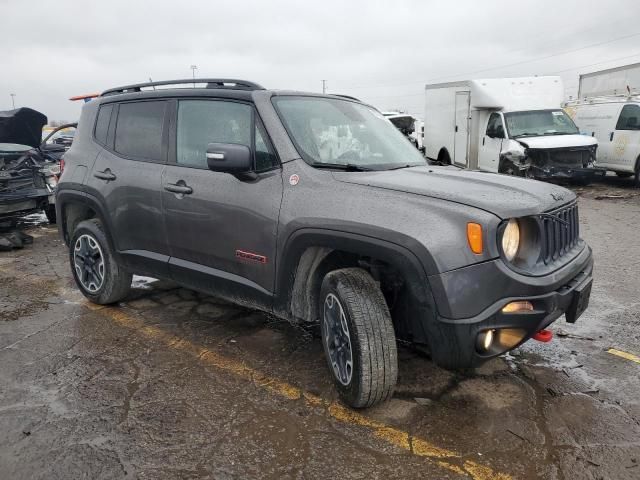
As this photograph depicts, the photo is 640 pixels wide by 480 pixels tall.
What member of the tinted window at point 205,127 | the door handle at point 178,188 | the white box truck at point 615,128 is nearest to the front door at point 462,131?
the white box truck at point 615,128

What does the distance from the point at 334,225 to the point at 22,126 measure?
860 centimetres

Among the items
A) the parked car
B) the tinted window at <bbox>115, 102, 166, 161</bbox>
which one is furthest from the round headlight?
the parked car

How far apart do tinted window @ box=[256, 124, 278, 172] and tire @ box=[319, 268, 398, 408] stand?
31.7 inches

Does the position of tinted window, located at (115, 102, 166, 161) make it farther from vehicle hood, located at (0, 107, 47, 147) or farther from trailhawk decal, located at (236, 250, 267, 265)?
vehicle hood, located at (0, 107, 47, 147)

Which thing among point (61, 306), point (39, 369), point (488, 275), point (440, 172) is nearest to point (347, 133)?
point (440, 172)

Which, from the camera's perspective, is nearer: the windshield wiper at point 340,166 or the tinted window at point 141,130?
the windshield wiper at point 340,166

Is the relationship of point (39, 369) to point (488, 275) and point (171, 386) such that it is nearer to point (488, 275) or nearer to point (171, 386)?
point (171, 386)

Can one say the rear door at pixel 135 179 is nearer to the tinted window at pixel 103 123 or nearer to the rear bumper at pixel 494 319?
the tinted window at pixel 103 123

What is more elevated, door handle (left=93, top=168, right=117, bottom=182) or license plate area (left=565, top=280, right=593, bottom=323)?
door handle (left=93, top=168, right=117, bottom=182)

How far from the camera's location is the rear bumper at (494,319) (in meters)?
2.46

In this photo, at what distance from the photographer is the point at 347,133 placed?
355cm

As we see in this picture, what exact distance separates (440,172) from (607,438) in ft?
5.65

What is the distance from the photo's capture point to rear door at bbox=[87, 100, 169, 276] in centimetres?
387

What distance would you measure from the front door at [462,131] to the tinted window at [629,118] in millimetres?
3585
